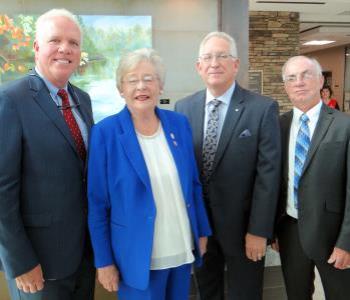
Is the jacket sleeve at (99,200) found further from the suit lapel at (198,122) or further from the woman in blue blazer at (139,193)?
the suit lapel at (198,122)

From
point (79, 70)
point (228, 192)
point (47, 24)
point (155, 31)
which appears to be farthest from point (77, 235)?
point (155, 31)

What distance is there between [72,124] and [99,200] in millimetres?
376

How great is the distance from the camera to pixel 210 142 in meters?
1.99

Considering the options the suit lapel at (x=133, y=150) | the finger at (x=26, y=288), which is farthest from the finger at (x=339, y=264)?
the finger at (x=26, y=288)

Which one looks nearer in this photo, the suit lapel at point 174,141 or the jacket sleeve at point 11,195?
the jacket sleeve at point 11,195

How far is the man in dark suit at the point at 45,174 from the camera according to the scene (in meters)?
1.45

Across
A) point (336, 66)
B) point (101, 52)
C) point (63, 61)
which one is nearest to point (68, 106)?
point (63, 61)

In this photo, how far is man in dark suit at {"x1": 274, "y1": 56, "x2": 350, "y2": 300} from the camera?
1894 mm

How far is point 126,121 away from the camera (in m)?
1.58

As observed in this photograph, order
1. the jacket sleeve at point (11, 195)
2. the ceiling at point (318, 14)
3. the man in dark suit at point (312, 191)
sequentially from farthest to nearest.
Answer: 1. the ceiling at point (318, 14)
2. the man in dark suit at point (312, 191)
3. the jacket sleeve at point (11, 195)

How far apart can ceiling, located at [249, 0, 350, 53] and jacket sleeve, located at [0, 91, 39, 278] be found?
21.4 ft

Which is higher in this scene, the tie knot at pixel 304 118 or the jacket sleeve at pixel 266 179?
the tie knot at pixel 304 118

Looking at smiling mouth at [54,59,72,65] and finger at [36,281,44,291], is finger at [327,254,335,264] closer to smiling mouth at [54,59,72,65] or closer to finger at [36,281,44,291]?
finger at [36,281,44,291]

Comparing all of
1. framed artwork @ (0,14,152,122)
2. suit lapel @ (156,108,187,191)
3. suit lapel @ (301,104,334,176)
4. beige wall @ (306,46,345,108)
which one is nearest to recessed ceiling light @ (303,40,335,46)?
beige wall @ (306,46,345,108)
